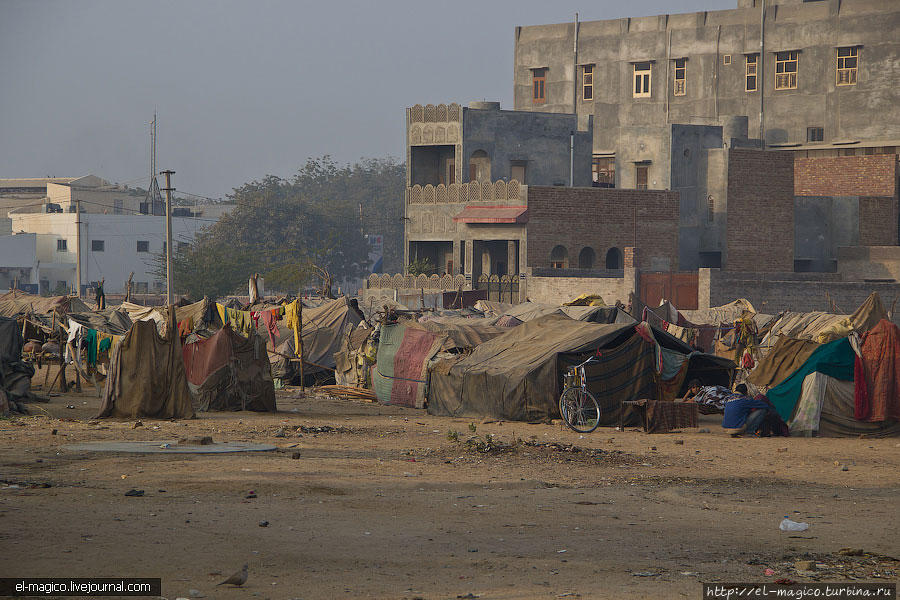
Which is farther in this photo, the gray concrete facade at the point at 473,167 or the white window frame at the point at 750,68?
the white window frame at the point at 750,68

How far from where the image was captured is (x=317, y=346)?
2798cm

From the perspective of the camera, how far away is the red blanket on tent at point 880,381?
1747cm

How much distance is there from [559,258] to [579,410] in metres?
29.0

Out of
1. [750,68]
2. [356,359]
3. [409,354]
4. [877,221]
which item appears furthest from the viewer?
[750,68]

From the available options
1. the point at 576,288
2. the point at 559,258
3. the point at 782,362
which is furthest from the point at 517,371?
the point at 559,258

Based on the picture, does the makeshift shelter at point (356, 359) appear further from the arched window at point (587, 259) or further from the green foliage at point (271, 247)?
the green foliage at point (271, 247)

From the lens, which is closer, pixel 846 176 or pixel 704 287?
pixel 704 287

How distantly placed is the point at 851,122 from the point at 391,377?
41.3m

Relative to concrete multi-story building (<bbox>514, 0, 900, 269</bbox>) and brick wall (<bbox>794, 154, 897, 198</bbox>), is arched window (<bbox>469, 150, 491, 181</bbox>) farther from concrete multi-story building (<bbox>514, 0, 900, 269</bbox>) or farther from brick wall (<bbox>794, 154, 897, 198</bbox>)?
brick wall (<bbox>794, 154, 897, 198</bbox>)

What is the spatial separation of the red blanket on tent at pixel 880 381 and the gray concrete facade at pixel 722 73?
34.3 m

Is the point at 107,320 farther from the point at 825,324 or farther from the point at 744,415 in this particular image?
the point at 825,324

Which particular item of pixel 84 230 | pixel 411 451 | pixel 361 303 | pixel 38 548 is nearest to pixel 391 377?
pixel 411 451

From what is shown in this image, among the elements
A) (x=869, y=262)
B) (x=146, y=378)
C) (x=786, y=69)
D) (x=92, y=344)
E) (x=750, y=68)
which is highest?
(x=750, y=68)

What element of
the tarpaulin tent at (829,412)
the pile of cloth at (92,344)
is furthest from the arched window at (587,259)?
the tarpaulin tent at (829,412)
